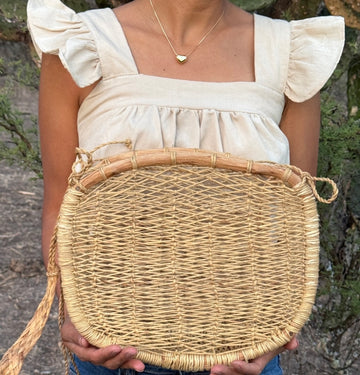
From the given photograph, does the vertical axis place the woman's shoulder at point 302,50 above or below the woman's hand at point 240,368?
above

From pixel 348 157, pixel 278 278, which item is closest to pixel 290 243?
pixel 278 278

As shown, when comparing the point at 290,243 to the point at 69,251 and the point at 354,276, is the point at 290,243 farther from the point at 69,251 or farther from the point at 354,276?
the point at 354,276

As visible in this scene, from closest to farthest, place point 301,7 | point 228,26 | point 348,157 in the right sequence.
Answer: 1. point 228,26
2. point 348,157
3. point 301,7

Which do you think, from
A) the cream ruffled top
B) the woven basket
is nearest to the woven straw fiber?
the woven basket

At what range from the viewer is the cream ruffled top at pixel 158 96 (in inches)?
48.2

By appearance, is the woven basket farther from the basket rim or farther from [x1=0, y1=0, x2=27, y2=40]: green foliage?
[x1=0, y1=0, x2=27, y2=40]: green foliage

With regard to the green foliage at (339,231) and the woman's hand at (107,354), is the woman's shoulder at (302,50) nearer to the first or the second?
the woman's hand at (107,354)

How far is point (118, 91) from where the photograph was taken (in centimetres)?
125

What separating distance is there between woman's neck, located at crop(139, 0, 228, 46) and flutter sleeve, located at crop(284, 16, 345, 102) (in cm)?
16

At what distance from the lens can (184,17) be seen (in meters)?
1.33

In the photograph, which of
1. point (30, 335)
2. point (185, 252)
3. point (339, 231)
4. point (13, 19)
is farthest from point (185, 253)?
point (13, 19)

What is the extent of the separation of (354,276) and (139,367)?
1.58 metres

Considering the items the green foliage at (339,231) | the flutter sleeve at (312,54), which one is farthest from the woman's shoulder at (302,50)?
the green foliage at (339,231)

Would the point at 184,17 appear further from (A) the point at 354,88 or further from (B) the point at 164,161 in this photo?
(A) the point at 354,88
